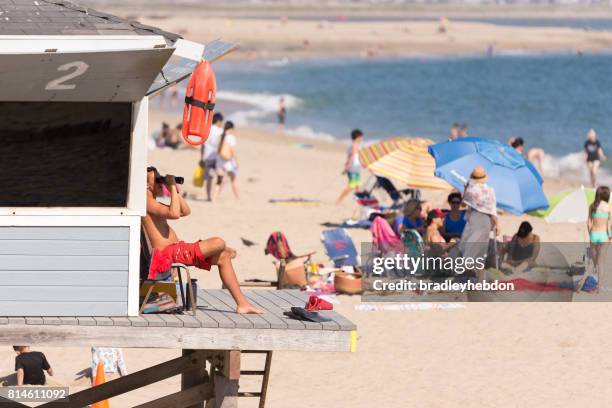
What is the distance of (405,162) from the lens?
720 inches

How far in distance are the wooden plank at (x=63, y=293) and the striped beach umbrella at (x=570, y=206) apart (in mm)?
11677

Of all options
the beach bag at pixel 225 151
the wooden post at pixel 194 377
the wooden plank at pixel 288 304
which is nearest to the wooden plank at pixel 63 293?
the wooden plank at pixel 288 304

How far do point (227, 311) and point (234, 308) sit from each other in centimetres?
12

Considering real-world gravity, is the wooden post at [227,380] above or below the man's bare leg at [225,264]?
below

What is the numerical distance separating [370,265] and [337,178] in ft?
37.1

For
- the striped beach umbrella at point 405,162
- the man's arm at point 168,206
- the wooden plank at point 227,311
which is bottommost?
the wooden plank at point 227,311

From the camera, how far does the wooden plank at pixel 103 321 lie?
843 centimetres

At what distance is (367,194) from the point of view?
20.2 m

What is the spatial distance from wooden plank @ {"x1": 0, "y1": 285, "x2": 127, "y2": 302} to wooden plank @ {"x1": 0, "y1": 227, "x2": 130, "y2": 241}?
0.35 m

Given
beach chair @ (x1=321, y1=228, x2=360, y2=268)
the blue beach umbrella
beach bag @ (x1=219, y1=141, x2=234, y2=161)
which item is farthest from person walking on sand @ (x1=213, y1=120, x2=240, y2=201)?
the blue beach umbrella

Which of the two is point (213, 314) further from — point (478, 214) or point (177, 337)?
point (478, 214)

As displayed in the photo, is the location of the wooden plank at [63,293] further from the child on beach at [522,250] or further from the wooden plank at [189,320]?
the child on beach at [522,250]

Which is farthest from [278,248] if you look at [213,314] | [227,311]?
[213,314]

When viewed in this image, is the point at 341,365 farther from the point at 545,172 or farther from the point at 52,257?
the point at 545,172
